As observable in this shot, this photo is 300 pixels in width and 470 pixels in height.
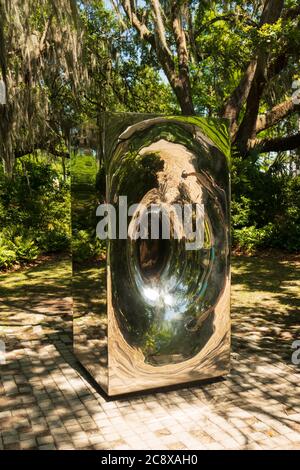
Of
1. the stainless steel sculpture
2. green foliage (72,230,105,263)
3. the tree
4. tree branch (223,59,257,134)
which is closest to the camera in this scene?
the stainless steel sculpture

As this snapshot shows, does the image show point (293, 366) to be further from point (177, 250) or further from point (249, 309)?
point (249, 309)

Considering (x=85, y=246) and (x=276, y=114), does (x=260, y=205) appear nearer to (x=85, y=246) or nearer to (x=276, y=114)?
(x=276, y=114)

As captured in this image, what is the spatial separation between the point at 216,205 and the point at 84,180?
44.8 inches

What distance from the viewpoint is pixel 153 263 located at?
3961 millimetres

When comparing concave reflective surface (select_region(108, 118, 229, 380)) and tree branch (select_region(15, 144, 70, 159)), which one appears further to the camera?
tree branch (select_region(15, 144, 70, 159))

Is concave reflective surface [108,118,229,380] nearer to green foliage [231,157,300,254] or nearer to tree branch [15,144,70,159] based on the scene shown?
tree branch [15,144,70,159]

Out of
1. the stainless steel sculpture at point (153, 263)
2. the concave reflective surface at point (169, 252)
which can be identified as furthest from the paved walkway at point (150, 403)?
the concave reflective surface at point (169, 252)

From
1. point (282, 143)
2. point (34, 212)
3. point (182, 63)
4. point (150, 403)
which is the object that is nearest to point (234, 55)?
point (182, 63)

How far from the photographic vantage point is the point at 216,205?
3959mm

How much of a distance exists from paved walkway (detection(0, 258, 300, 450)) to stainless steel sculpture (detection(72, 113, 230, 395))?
20cm

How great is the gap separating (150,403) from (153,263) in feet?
3.68

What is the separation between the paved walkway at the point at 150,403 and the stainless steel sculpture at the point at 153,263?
0.20 metres

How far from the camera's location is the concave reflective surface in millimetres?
3580

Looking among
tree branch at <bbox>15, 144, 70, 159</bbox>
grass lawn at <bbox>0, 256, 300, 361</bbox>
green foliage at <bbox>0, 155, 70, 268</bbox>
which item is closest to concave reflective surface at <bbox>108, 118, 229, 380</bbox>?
grass lawn at <bbox>0, 256, 300, 361</bbox>
